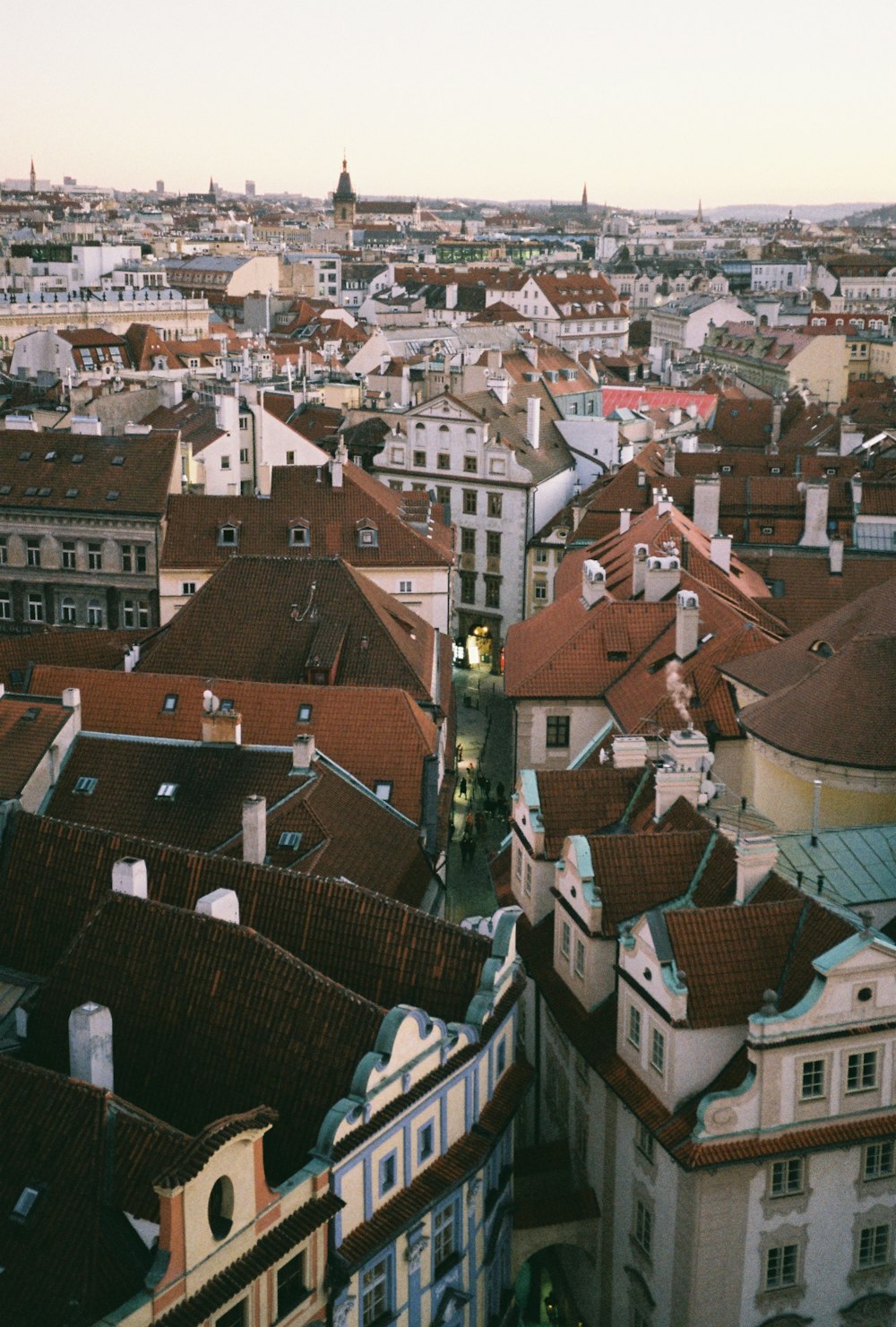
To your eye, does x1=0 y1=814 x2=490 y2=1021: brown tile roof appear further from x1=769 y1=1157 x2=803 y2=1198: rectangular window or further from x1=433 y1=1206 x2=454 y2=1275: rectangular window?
x1=769 y1=1157 x2=803 y2=1198: rectangular window

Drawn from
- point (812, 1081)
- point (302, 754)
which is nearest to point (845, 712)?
point (302, 754)

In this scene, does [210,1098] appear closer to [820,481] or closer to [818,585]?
[818,585]

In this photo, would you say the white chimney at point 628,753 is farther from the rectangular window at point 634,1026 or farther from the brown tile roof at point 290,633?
the brown tile roof at point 290,633

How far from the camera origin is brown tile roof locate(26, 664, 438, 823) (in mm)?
45656

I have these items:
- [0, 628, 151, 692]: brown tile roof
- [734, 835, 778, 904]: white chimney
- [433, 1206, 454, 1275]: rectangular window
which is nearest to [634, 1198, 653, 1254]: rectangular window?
[433, 1206, 454, 1275]: rectangular window

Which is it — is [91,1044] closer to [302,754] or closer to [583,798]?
[302,754]

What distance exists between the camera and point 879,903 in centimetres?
3597

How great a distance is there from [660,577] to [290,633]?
1319 centimetres

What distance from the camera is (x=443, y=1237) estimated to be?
97.3 ft

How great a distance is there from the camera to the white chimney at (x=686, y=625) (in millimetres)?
50781

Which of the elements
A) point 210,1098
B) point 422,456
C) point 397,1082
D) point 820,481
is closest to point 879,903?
point 397,1082

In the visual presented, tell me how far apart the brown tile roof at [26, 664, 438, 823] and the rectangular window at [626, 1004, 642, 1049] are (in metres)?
14.4

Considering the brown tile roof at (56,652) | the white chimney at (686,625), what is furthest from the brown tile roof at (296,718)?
the white chimney at (686,625)

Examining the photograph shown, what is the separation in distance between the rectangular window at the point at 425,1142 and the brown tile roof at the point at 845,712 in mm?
16944
